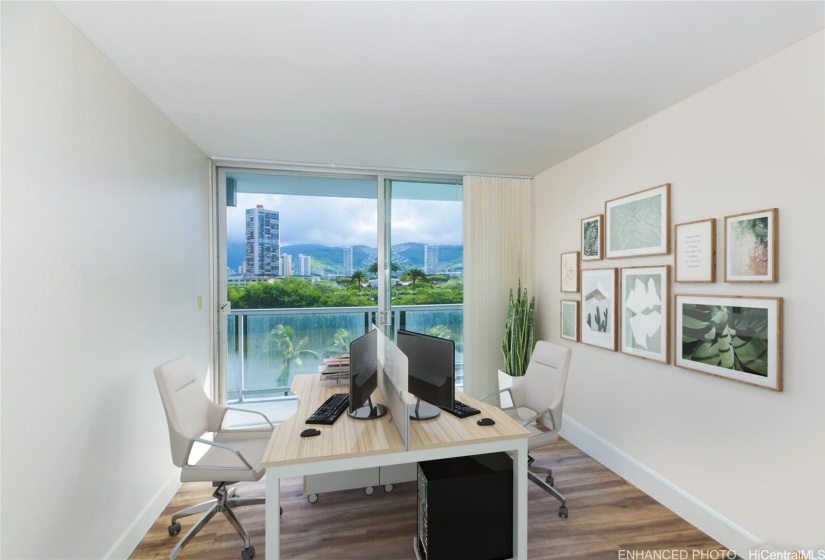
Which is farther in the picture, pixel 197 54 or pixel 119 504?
pixel 119 504

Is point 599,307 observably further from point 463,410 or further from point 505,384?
point 463,410

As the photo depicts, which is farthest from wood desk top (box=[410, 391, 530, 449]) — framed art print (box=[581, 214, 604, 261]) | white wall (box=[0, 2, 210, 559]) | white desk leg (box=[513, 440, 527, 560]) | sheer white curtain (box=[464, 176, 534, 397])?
sheer white curtain (box=[464, 176, 534, 397])

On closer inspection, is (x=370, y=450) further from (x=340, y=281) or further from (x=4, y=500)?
(x=340, y=281)

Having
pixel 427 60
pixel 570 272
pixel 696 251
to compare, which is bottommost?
pixel 570 272

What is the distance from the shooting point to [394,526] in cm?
237

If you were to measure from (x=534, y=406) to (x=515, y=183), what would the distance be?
2447 mm

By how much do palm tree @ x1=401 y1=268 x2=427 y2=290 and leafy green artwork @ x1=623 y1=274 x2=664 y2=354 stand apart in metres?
2.00

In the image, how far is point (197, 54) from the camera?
1.91 metres

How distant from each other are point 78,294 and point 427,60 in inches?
79.7

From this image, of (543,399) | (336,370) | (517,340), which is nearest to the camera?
(543,399)

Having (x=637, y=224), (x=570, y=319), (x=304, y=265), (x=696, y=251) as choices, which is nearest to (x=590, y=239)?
(x=637, y=224)

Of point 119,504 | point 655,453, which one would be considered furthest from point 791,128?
point 119,504

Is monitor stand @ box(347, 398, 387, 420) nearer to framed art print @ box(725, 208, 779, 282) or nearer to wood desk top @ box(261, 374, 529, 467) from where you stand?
wood desk top @ box(261, 374, 529, 467)

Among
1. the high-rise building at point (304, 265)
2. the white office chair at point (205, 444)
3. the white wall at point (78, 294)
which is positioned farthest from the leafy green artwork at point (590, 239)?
the white wall at point (78, 294)
